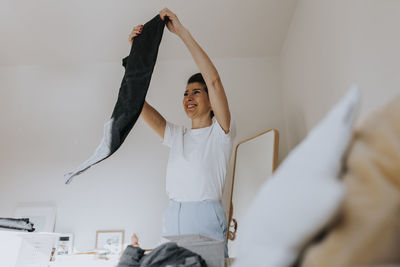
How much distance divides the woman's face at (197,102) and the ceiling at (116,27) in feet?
1.75

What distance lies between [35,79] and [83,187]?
102 cm

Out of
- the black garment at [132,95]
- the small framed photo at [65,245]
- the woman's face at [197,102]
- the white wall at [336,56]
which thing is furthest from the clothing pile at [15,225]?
the white wall at [336,56]

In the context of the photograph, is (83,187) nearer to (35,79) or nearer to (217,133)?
(35,79)

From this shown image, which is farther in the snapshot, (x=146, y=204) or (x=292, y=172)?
(x=146, y=204)

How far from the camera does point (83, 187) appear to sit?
223 cm

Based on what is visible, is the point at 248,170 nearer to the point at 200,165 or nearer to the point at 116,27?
the point at 200,165

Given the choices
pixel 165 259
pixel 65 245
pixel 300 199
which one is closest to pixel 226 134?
pixel 165 259

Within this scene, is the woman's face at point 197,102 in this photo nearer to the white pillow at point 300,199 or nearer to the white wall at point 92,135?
the white wall at point 92,135

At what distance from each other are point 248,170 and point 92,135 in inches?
48.1

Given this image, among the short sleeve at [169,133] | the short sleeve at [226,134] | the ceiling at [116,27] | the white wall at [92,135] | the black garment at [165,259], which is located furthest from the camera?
the white wall at [92,135]

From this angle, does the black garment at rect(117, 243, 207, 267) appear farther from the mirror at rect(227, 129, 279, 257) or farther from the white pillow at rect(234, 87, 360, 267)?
the mirror at rect(227, 129, 279, 257)

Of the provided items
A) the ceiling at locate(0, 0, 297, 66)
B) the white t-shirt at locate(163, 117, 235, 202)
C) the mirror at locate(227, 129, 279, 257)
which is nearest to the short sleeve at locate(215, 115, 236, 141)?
the white t-shirt at locate(163, 117, 235, 202)

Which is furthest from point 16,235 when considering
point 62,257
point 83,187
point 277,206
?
point 277,206

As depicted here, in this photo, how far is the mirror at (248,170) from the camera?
1.83 meters
